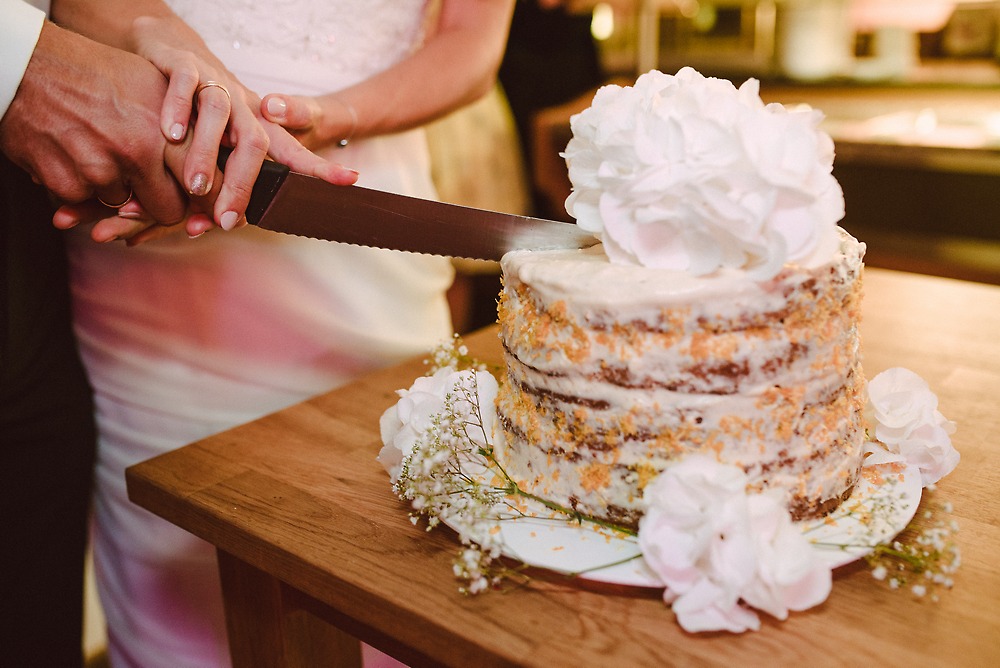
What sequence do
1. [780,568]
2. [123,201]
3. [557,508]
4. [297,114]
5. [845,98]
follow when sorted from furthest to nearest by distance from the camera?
[845,98] < [297,114] < [123,201] < [557,508] < [780,568]

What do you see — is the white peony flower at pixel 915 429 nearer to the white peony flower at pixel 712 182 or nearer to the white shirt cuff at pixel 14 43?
the white peony flower at pixel 712 182

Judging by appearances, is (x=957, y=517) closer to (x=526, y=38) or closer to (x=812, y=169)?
(x=812, y=169)

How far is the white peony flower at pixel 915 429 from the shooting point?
1.04m

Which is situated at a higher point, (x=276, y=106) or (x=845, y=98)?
(x=276, y=106)

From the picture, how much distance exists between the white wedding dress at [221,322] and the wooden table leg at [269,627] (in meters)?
0.59

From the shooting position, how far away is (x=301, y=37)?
5.50 feet

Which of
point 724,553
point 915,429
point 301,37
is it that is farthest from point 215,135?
point 915,429

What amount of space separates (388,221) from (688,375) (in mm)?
505

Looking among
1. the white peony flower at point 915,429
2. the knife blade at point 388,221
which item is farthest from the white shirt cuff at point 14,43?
the white peony flower at point 915,429

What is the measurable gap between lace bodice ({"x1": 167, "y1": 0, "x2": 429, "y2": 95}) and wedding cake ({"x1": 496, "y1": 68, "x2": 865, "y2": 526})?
87cm

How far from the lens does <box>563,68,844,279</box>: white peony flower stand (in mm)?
854

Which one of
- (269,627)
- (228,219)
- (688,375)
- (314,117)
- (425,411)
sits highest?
Answer: (314,117)

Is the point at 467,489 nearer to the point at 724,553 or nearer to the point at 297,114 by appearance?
the point at 724,553

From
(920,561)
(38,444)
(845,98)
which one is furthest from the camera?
(845,98)
